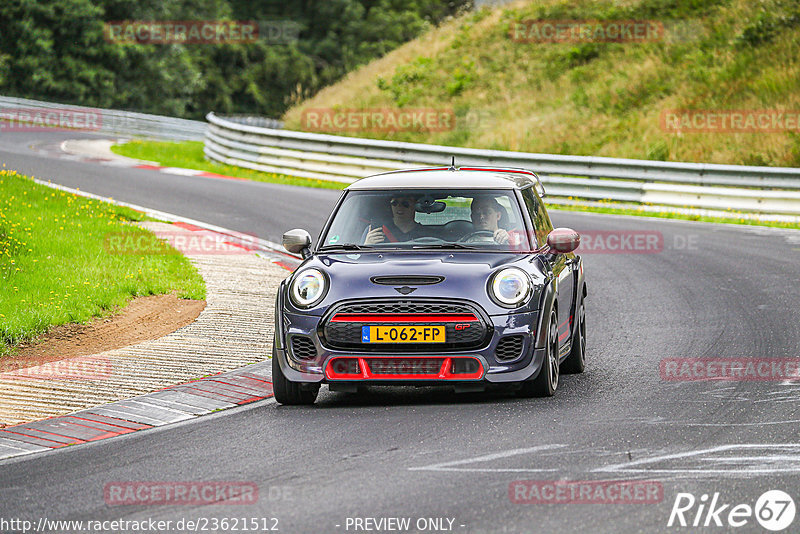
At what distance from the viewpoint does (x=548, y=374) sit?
8266 mm

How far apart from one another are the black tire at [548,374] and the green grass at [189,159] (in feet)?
57.9

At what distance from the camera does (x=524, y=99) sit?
110 ft

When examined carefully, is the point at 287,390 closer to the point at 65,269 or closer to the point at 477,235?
the point at 477,235

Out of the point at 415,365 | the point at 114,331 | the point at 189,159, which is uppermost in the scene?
the point at 415,365

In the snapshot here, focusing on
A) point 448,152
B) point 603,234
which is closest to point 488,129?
point 448,152

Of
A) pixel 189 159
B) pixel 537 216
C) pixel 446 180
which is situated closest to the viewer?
pixel 446 180

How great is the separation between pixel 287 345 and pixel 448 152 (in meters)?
17.4

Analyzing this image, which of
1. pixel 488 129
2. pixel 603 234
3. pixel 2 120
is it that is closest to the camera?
pixel 603 234

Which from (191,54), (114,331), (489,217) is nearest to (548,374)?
(489,217)

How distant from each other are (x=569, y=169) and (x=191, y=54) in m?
42.1

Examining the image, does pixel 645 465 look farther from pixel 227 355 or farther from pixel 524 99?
pixel 524 99

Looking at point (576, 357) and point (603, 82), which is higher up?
point (603, 82)

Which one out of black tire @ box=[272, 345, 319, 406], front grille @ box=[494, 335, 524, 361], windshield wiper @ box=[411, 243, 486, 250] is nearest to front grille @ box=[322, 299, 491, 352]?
front grille @ box=[494, 335, 524, 361]

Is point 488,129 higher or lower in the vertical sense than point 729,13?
lower
